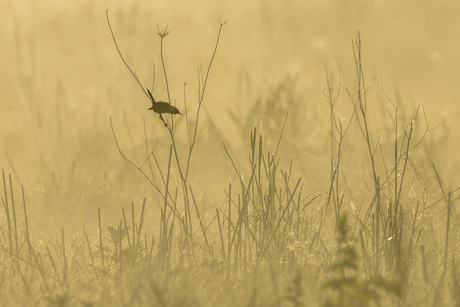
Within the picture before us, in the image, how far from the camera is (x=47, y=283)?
1.39 m

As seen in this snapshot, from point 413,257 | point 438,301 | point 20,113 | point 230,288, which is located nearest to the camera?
point 438,301

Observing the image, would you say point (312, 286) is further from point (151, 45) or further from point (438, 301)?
point (151, 45)

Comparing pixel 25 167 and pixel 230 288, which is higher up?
pixel 25 167

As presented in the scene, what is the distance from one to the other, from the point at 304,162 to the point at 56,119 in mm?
1493

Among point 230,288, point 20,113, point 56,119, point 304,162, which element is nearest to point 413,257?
point 230,288

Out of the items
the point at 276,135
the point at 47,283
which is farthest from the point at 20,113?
the point at 47,283

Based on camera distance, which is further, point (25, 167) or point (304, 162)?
point (25, 167)

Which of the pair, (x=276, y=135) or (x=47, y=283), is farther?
(x=276, y=135)

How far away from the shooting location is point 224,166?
2949mm

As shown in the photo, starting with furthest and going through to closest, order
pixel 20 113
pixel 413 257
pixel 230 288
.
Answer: pixel 20 113, pixel 413 257, pixel 230 288

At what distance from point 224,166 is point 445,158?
1.21 metres

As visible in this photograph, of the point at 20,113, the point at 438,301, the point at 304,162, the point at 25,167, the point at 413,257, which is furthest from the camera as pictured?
the point at 20,113

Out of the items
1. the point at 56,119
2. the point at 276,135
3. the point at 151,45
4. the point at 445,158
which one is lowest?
the point at 445,158

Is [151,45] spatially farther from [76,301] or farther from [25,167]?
[76,301]
